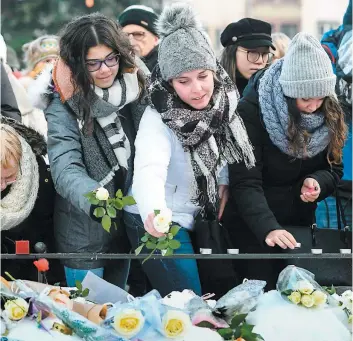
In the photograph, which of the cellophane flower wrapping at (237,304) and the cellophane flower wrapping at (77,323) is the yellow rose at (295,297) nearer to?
the cellophane flower wrapping at (237,304)

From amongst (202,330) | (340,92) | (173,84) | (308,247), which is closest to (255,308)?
(202,330)

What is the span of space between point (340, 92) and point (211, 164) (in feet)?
4.49

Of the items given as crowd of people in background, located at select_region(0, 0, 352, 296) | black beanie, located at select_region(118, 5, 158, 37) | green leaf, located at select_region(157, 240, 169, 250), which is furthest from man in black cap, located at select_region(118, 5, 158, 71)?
green leaf, located at select_region(157, 240, 169, 250)

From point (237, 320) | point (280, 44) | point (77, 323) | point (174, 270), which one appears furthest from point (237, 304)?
point (280, 44)

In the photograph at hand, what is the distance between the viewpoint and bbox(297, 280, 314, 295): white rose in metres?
2.73

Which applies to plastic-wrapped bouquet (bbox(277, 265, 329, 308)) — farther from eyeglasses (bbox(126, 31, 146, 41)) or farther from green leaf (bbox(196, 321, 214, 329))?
eyeglasses (bbox(126, 31, 146, 41))

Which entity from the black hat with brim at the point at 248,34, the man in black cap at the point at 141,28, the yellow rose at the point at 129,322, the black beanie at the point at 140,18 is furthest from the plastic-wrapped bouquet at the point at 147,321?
the black beanie at the point at 140,18

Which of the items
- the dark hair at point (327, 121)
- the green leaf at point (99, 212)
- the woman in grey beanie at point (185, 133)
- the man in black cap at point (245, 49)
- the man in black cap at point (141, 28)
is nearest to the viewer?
the green leaf at point (99, 212)

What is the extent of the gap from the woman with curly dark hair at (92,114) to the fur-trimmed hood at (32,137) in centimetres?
21

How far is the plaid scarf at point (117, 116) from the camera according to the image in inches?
130

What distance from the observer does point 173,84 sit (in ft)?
10.7

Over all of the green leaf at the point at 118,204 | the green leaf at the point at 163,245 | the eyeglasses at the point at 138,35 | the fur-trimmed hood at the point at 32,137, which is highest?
the eyeglasses at the point at 138,35

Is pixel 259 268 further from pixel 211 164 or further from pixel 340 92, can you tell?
pixel 340 92

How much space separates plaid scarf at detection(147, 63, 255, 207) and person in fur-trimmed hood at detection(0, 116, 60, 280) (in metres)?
0.55
